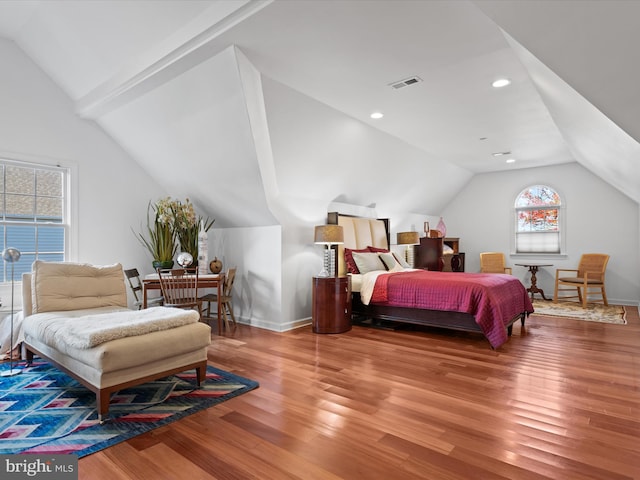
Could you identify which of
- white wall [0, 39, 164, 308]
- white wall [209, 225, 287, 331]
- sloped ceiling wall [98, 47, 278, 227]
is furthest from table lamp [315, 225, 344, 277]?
white wall [0, 39, 164, 308]

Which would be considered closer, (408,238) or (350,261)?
(350,261)

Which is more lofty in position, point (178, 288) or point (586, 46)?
point (586, 46)

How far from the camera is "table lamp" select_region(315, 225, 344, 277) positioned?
480 cm

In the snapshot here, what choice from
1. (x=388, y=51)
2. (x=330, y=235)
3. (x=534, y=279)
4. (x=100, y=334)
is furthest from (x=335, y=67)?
(x=534, y=279)

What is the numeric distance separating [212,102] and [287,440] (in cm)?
305

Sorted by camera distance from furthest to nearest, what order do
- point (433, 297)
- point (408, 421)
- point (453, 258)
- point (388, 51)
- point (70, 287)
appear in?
point (453, 258) → point (433, 297) → point (70, 287) → point (388, 51) → point (408, 421)

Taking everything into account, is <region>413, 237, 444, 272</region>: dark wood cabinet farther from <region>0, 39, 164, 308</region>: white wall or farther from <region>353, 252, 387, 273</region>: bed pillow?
<region>0, 39, 164, 308</region>: white wall

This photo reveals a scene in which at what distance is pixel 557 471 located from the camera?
1828mm

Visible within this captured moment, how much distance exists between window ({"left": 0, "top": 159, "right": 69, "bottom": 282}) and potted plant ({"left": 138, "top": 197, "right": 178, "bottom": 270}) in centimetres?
97

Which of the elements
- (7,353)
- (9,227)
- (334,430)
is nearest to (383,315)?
(334,430)

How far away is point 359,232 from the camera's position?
5980mm

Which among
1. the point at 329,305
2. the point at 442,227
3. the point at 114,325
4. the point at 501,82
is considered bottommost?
the point at 329,305

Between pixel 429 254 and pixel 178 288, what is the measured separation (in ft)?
15.2

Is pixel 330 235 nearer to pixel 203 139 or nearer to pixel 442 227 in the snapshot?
pixel 203 139
